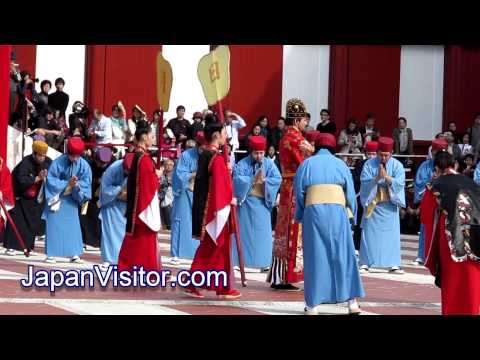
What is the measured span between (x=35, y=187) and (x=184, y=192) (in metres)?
2.28

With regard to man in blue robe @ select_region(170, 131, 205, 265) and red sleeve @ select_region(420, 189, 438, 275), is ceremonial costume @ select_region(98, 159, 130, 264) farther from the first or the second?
red sleeve @ select_region(420, 189, 438, 275)

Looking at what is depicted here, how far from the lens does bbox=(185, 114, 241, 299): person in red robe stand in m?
11.7

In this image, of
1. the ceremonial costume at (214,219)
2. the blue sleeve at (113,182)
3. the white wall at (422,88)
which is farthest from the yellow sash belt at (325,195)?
the white wall at (422,88)

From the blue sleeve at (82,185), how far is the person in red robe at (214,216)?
12.5 ft

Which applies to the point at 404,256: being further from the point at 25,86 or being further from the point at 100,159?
the point at 25,86

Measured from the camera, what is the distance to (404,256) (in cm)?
1823

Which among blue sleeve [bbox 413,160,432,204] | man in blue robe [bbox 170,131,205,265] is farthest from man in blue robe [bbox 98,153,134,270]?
blue sleeve [bbox 413,160,432,204]

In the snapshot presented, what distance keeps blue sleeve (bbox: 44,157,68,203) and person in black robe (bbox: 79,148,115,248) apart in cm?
211

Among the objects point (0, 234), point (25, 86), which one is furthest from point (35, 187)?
point (25, 86)

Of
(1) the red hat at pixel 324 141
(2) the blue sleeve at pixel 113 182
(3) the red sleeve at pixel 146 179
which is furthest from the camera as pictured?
(2) the blue sleeve at pixel 113 182

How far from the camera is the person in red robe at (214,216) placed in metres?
11.7

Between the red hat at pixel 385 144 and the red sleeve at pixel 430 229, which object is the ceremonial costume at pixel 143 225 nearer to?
the red sleeve at pixel 430 229
